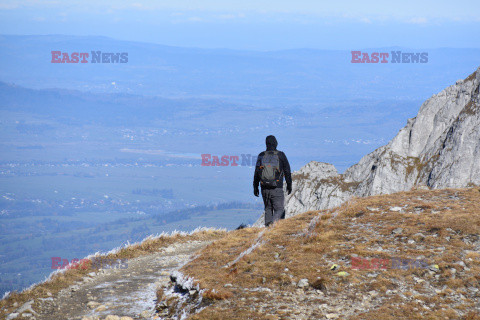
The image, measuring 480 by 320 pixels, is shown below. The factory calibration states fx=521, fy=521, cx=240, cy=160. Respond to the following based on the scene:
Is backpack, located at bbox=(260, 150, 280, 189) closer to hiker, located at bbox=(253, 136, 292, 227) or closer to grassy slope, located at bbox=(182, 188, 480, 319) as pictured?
hiker, located at bbox=(253, 136, 292, 227)

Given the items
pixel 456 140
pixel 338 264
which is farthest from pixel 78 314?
pixel 456 140

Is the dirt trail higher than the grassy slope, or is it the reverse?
the grassy slope

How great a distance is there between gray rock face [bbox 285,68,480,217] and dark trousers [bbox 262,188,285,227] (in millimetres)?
60381

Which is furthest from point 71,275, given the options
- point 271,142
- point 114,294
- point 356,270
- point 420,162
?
point 420,162

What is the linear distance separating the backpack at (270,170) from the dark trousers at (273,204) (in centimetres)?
46

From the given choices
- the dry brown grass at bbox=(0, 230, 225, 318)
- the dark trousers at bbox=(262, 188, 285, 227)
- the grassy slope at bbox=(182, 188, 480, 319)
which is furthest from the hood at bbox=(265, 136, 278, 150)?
the dry brown grass at bbox=(0, 230, 225, 318)

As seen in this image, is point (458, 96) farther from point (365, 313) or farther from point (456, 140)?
point (365, 313)

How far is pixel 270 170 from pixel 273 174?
0.20 metres

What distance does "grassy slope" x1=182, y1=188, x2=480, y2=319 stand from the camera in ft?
40.2

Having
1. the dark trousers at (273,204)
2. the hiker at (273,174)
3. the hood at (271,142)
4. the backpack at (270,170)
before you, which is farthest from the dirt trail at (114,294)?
the hood at (271,142)

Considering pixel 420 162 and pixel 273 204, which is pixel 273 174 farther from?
pixel 420 162

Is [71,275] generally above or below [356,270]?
below

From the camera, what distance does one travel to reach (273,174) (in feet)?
Answer: 68.9

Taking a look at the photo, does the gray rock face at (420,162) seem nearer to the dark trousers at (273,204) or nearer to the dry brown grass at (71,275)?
the dry brown grass at (71,275)
